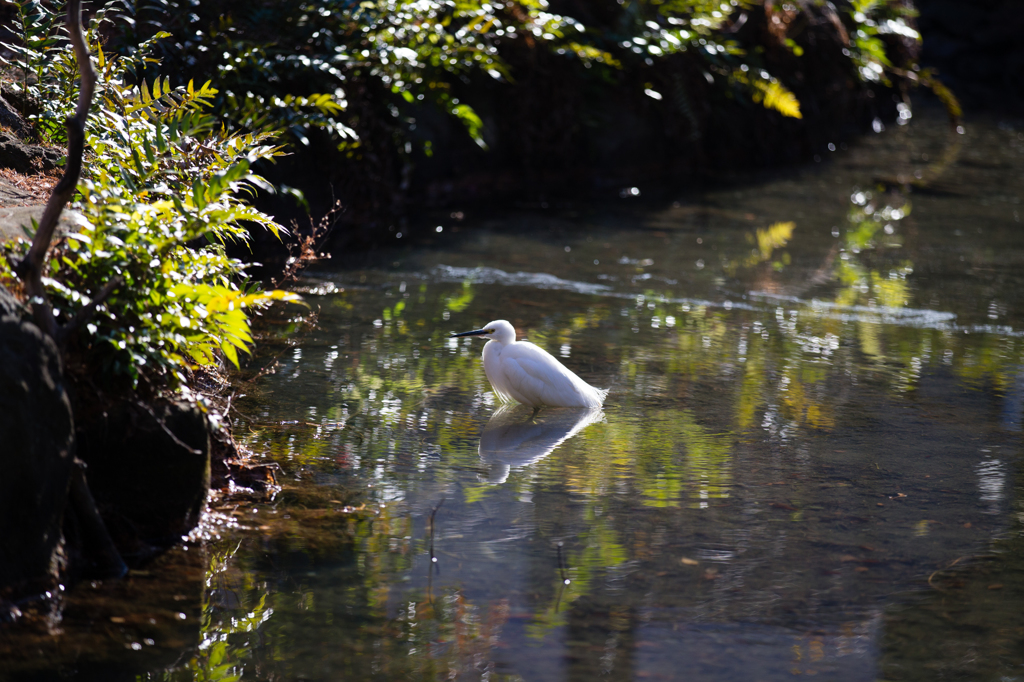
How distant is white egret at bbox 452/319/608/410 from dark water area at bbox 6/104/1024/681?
99 mm

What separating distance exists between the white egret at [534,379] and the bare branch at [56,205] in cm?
211

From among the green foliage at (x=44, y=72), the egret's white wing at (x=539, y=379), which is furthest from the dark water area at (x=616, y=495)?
the green foliage at (x=44, y=72)

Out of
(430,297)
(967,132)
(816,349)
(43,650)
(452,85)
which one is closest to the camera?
(43,650)

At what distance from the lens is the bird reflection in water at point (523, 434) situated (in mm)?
4012

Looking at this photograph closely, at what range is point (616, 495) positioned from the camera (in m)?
3.69

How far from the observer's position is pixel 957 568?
3.23 metres

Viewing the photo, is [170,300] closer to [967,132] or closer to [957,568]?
[957,568]

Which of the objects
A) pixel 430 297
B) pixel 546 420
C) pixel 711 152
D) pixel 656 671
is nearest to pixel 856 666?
pixel 656 671

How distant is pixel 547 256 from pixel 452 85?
114 inches

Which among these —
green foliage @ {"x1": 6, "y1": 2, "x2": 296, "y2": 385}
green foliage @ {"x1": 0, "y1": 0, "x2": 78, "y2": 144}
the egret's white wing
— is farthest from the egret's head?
green foliage @ {"x1": 0, "y1": 0, "x2": 78, "y2": 144}

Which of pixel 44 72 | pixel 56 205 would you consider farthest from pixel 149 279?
pixel 44 72

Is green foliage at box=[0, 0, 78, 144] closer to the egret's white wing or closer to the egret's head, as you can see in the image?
the egret's head

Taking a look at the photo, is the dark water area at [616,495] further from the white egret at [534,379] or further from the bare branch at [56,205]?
the bare branch at [56,205]

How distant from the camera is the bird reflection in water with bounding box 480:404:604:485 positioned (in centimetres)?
401
